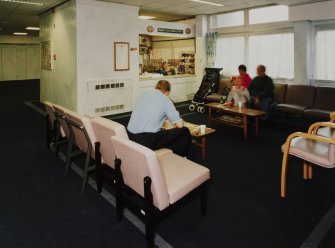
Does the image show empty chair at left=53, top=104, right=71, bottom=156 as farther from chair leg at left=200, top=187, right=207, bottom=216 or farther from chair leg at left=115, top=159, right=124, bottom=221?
chair leg at left=200, top=187, right=207, bottom=216

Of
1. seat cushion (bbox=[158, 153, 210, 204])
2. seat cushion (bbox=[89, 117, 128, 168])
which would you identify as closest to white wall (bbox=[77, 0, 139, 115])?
seat cushion (bbox=[89, 117, 128, 168])

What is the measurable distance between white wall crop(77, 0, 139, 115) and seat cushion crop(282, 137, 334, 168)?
16.7ft

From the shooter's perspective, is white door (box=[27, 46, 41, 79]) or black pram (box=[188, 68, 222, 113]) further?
white door (box=[27, 46, 41, 79])

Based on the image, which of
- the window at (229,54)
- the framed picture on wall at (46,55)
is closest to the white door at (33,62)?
the framed picture on wall at (46,55)

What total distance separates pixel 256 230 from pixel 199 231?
492 millimetres

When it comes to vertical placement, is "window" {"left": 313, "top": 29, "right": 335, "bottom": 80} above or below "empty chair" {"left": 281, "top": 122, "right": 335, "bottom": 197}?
above

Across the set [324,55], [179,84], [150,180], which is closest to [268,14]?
[324,55]

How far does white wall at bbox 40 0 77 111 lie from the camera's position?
6746 millimetres

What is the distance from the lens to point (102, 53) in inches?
276

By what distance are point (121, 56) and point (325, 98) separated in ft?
16.1

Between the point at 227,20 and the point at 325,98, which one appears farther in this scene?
the point at 227,20

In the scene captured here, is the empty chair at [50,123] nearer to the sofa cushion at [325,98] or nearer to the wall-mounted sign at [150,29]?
the wall-mounted sign at [150,29]

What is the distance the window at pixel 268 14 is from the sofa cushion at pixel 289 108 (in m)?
2.47

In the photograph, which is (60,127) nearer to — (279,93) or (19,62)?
(279,93)
